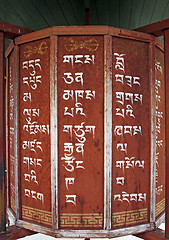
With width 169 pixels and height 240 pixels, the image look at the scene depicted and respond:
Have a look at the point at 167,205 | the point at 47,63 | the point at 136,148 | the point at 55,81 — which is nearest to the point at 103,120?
the point at 136,148

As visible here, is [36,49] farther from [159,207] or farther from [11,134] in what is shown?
[159,207]

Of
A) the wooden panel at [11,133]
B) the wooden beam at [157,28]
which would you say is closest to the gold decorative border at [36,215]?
the wooden panel at [11,133]

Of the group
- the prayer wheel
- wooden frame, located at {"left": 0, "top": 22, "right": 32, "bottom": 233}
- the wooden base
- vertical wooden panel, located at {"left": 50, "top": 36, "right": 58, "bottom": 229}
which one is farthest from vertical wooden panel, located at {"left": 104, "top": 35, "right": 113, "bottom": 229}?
wooden frame, located at {"left": 0, "top": 22, "right": 32, "bottom": 233}

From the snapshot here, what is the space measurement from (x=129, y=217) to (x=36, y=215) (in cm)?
91

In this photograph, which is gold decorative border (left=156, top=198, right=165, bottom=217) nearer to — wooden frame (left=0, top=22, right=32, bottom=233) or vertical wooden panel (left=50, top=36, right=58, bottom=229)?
vertical wooden panel (left=50, top=36, right=58, bottom=229)

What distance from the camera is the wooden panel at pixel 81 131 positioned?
2049 mm

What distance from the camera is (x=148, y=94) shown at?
2223 mm

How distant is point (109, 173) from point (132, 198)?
14.7 inches

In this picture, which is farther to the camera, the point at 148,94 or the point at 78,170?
the point at 148,94

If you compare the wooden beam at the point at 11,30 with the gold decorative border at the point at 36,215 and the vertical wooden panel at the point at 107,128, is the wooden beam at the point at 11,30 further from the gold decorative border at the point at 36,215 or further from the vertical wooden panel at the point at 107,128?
the gold decorative border at the point at 36,215

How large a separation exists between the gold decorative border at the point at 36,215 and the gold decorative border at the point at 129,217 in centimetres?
62

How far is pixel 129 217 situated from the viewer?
2.12 meters

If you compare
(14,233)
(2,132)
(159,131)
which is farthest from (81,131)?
(14,233)

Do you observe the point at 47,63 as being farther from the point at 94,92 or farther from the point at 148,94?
the point at 148,94
